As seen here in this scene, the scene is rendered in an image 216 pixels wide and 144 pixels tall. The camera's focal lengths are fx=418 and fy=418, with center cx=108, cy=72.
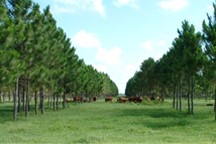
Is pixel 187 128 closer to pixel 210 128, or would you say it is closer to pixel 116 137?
pixel 210 128

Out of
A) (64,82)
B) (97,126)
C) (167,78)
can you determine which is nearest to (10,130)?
(97,126)

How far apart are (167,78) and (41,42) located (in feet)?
101

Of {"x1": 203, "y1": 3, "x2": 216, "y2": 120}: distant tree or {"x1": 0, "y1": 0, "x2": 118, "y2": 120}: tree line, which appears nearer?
{"x1": 0, "y1": 0, "x2": 118, "y2": 120}: tree line

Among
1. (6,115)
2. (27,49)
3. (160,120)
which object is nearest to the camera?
(160,120)

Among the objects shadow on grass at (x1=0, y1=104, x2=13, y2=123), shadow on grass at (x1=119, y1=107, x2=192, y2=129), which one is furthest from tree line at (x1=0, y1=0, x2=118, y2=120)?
shadow on grass at (x1=119, y1=107, x2=192, y2=129)

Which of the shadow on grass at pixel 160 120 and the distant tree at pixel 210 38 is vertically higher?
the distant tree at pixel 210 38

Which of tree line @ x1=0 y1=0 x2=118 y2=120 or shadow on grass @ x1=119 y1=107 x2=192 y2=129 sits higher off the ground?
tree line @ x1=0 y1=0 x2=118 y2=120

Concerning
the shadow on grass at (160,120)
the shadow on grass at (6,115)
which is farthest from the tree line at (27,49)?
the shadow on grass at (160,120)

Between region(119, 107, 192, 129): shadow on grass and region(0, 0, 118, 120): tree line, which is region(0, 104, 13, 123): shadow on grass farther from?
region(119, 107, 192, 129): shadow on grass

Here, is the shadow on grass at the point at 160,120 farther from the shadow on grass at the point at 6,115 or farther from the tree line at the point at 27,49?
the shadow on grass at the point at 6,115

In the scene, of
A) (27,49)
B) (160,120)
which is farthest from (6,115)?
(160,120)

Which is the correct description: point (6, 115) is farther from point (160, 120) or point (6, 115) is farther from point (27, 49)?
point (160, 120)

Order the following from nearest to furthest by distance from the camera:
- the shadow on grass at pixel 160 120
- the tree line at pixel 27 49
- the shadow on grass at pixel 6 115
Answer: the tree line at pixel 27 49
the shadow on grass at pixel 160 120
the shadow on grass at pixel 6 115

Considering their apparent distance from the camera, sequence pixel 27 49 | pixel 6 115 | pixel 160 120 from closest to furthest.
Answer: pixel 160 120 < pixel 27 49 < pixel 6 115
